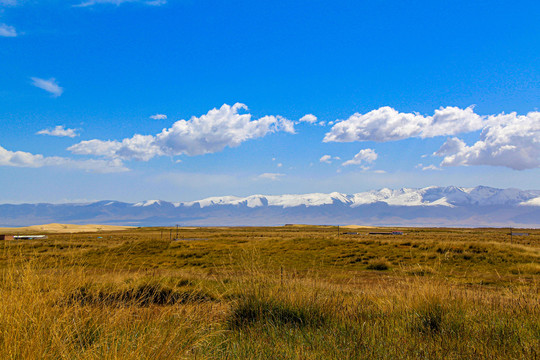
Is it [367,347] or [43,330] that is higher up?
[43,330]

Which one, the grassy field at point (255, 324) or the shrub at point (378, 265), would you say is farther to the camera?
the shrub at point (378, 265)

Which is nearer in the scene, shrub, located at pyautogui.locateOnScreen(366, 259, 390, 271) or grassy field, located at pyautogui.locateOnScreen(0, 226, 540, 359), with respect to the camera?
grassy field, located at pyautogui.locateOnScreen(0, 226, 540, 359)

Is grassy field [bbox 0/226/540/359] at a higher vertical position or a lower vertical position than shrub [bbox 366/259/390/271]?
higher

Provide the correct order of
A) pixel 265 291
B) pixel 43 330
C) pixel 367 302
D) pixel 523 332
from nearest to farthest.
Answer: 1. pixel 43 330
2. pixel 523 332
3. pixel 265 291
4. pixel 367 302

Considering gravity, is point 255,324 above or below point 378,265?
above

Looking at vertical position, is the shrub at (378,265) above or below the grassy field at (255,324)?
below

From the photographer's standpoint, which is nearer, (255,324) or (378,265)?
(255,324)

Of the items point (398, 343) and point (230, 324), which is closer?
point (398, 343)

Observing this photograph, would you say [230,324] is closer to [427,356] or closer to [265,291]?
[265,291]

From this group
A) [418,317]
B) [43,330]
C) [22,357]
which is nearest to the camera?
[22,357]

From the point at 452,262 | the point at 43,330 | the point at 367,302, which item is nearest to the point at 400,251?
the point at 452,262

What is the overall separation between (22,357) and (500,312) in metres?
6.90

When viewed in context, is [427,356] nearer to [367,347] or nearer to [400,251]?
[367,347]

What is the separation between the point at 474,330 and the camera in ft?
18.7
